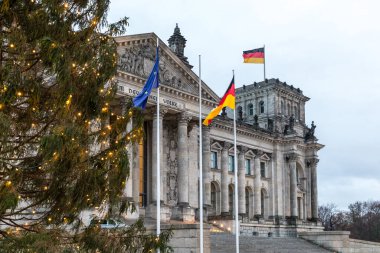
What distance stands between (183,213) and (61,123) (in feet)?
104

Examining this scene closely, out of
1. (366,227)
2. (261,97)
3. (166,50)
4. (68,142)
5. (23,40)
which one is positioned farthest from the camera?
(366,227)

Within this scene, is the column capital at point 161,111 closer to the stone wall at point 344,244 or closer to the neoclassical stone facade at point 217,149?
the neoclassical stone facade at point 217,149

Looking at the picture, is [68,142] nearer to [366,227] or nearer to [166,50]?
[166,50]

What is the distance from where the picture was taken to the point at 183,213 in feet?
150

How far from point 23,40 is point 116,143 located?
346 cm

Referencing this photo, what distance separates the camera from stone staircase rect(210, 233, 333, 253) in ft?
137

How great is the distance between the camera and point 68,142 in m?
13.8

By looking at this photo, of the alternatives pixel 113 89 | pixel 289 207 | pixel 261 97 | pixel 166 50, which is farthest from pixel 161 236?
pixel 261 97

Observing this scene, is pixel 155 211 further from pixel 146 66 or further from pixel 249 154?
pixel 249 154

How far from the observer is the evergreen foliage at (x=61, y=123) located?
14367 millimetres

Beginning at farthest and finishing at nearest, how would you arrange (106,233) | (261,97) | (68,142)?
(261,97) < (106,233) < (68,142)

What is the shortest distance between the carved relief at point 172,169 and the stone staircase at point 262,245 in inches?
181

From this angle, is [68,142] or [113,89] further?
[113,89]

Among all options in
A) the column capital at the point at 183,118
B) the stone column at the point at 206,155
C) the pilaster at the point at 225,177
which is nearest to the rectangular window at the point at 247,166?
the pilaster at the point at 225,177
